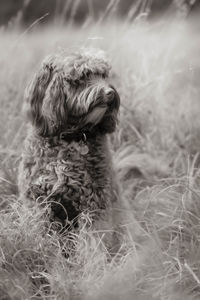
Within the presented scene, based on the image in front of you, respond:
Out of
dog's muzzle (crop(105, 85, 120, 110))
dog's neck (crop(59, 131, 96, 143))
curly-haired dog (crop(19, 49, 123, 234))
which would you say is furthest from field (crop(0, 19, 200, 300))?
dog's muzzle (crop(105, 85, 120, 110))

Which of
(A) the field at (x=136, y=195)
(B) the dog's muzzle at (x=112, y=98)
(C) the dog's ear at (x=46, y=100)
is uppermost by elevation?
(C) the dog's ear at (x=46, y=100)

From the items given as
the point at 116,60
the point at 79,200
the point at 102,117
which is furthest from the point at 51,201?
the point at 116,60

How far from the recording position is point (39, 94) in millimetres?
4527

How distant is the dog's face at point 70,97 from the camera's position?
4.36 m

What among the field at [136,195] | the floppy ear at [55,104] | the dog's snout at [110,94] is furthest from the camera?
the floppy ear at [55,104]

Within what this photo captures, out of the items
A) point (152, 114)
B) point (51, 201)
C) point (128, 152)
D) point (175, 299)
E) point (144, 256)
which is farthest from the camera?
point (152, 114)

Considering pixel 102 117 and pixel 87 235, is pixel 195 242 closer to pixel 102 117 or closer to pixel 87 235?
pixel 87 235

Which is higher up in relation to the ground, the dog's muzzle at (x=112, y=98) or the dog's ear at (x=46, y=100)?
the dog's ear at (x=46, y=100)

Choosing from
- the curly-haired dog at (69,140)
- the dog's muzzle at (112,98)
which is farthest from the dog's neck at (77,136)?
the dog's muzzle at (112,98)

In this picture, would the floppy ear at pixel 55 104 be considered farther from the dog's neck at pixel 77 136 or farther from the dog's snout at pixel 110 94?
the dog's snout at pixel 110 94

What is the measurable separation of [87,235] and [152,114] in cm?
246

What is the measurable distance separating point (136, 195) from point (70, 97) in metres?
1.36

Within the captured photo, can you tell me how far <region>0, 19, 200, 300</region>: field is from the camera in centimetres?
390

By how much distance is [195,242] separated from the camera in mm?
4273
